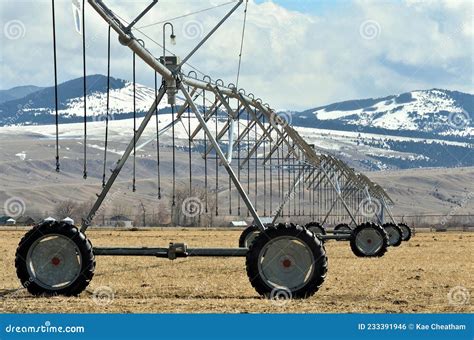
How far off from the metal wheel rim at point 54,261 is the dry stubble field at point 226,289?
1.72 feet

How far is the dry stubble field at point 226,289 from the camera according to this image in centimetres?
1769

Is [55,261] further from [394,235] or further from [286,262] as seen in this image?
[394,235]

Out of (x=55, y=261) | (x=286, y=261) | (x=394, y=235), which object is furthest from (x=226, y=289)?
(x=394, y=235)

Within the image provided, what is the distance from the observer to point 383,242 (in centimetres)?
4394

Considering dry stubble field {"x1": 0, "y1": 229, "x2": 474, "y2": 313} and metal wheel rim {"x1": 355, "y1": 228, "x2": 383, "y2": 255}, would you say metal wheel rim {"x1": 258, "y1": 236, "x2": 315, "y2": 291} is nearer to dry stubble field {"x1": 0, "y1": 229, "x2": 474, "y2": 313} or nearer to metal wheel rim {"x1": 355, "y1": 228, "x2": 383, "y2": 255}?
dry stubble field {"x1": 0, "y1": 229, "x2": 474, "y2": 313}

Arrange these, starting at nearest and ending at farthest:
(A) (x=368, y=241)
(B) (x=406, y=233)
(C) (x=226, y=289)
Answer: (C) (x=226, y=289)
(A) (x=368, y=241)
(B) (x=406, y=233)

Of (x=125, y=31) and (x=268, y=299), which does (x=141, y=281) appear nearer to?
(x=268, y=299)

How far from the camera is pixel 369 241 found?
43812mm

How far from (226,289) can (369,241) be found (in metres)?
21.8

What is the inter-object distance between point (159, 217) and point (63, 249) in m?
151

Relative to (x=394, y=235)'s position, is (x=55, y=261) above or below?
above

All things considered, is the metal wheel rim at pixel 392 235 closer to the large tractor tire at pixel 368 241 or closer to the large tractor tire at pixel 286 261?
the large tractor tire at pixel 368 241

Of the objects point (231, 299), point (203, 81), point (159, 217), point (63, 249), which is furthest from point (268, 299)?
point (159, 217)

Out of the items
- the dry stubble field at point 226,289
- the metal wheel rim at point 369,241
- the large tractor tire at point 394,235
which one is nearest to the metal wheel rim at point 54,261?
the dry stubble field at point 226,289
